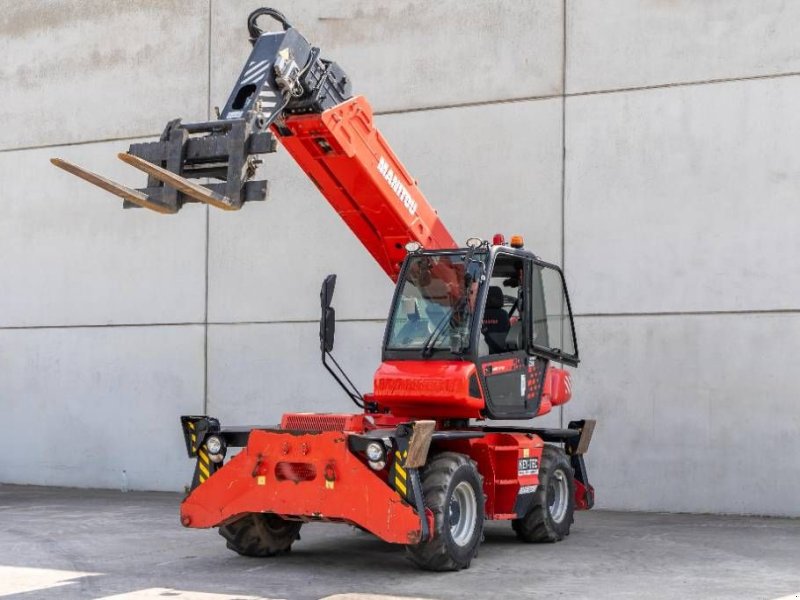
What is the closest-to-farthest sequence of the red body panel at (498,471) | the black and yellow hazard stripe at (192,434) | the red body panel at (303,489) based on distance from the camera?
the red body panel at (303,489) < the black and yellow hazard stripe at (192,434) < the red body panel at (498,471)

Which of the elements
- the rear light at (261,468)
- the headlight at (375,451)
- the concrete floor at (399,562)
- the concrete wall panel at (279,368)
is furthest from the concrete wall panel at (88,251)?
the headlight at (375,451)

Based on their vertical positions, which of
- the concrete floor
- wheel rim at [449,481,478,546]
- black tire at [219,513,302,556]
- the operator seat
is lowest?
the concrete floor

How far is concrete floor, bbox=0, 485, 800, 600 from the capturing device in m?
8.88

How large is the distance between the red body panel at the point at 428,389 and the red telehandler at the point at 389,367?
0.05ft

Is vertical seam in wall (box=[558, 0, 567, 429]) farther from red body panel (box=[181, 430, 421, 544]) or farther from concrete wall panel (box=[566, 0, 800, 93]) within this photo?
red body panel (box=[181, 430, 421, 544])

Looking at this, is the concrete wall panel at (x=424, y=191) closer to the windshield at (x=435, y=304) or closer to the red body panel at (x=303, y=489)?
the windshield at (x=435, y=304)

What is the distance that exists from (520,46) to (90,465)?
8.53m

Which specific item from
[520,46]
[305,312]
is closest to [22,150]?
[305,312]

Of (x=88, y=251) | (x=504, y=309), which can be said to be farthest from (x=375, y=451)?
(x=88, y=251)

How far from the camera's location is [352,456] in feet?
30.6

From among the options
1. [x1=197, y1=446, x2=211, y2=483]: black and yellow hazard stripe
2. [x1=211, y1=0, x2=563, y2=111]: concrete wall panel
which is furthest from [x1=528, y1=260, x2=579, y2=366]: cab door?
[x1=211, y1=0, x2=563, y2=111]: concrete wall panel

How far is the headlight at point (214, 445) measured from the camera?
10.2m

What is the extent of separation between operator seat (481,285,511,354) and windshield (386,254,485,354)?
0.25 meters

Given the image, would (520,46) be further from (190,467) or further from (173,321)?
(190,467)
